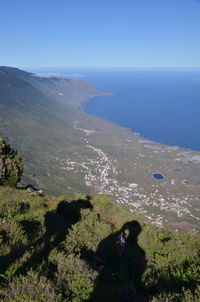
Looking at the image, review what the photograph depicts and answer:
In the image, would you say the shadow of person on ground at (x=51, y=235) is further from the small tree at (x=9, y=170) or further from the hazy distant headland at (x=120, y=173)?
the hazy distant headland at (x=120, y=173)

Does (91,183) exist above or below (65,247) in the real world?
below

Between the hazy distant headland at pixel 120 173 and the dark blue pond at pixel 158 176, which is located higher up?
the hazy distant headland at pixel 120 173

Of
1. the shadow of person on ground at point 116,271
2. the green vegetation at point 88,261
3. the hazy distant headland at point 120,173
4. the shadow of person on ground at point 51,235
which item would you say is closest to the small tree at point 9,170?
the shadow of person on ground at point 51,235

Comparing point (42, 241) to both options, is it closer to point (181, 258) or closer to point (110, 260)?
point (110, 260)

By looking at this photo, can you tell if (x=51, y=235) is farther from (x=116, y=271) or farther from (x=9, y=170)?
(x=9, y=170)

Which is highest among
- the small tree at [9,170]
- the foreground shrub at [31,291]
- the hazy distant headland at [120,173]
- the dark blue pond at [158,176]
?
A: the foreground shrub at [31,291]

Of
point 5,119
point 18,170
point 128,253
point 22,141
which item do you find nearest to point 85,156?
point 22,141

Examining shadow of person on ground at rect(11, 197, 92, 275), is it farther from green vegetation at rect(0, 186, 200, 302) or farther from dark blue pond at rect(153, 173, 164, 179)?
dark blue pond at rect(153, 173, 164, 179)
